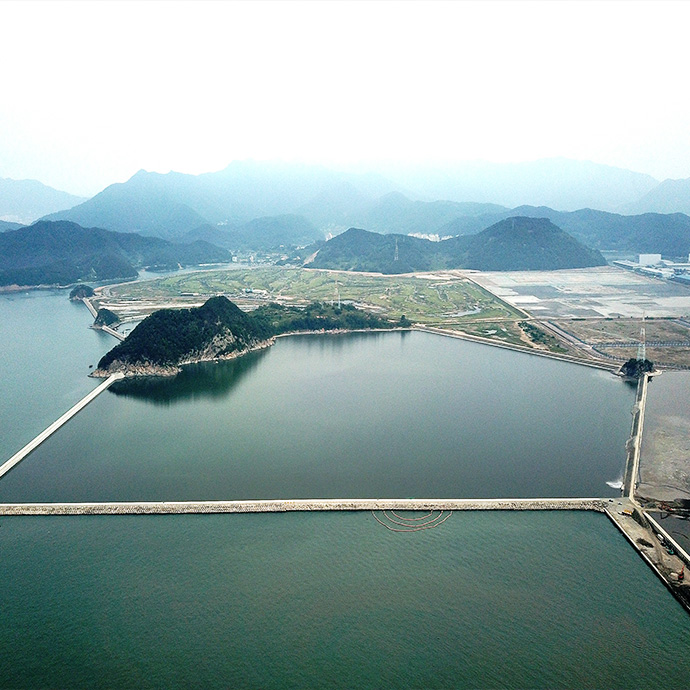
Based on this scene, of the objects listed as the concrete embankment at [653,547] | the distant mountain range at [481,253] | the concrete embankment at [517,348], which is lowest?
the concrete embankment at [653,547]

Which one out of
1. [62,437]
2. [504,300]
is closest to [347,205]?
[504,300]

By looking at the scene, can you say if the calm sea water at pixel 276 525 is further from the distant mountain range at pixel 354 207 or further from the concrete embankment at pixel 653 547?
the distant mountain range at pixel 354 207

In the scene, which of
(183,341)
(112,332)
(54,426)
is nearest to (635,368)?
(183,341)

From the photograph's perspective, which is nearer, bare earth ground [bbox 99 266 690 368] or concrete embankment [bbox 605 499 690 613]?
concrete embankment [bbox 605 499 690 613]

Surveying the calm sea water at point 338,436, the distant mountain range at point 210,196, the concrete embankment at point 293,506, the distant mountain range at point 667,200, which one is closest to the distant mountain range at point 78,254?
the distant mountain range at point 210,196

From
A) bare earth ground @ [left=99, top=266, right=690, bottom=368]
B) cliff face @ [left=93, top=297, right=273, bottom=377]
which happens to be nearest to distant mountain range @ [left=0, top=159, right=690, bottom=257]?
bare earth ground @ [left=99, top=266, right=690, bottom=368]

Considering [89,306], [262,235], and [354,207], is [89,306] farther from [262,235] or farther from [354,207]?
[354,207]

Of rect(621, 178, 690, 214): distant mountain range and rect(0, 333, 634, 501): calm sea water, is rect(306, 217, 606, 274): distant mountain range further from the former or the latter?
rect(621, 178, 690, 214): distant mountain range
